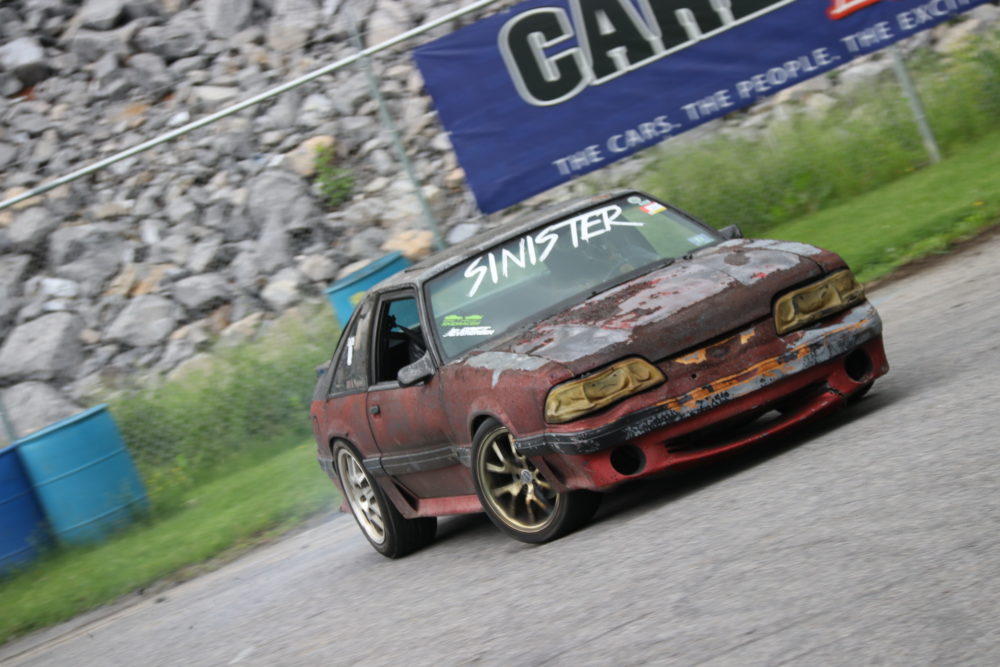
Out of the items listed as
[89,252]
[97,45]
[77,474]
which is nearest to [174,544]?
[77,474]

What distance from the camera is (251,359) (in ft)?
44.8

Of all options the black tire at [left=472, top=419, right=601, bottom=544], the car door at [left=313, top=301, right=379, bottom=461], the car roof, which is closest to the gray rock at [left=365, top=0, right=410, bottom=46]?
the car door at [left=313, top=301, right=379, bottom=461]

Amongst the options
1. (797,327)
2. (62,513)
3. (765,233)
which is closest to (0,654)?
(62,513)

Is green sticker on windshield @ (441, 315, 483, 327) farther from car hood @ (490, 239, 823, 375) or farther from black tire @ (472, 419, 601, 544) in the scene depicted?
black tire @ (472, 419, 601, 544)

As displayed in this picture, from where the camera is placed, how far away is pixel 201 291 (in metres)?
16.4

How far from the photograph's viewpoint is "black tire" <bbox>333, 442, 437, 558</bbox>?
7434 millimetres

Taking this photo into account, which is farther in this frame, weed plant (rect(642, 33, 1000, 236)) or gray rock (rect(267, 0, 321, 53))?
gray rock (rect(267, 0, 321, 53))

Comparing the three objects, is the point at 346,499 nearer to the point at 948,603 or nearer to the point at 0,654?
the point at 0,654

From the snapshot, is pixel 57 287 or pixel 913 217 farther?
pixel 57 287

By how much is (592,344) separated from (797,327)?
0.89 m

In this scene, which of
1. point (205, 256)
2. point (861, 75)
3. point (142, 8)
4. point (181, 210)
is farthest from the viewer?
point (142, 8)

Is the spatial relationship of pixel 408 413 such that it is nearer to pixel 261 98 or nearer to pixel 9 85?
pixel 261 98

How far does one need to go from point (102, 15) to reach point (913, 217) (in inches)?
681

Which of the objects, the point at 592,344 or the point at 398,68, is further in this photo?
the point at 398,68
